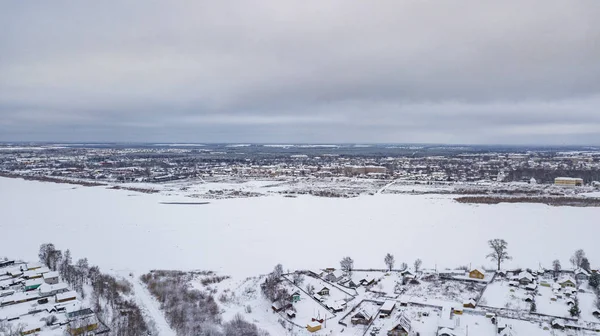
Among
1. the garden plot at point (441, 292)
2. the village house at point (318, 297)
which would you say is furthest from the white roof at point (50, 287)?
the garden plot at point (441, 292)

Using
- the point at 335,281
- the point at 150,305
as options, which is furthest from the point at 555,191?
the point at 150,305

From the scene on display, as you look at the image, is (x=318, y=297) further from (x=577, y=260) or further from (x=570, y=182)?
(x=570, y=182)

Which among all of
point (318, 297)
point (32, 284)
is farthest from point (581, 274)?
point (32, 284)

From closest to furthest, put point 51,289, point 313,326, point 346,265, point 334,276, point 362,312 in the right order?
1. point 313,326
2. point 362,312
3. point 51,289
4. point 334,276
5. point 346,265

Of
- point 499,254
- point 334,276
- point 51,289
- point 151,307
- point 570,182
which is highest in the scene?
point 570,182

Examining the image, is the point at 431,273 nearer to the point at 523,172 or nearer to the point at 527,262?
the point at 527,262

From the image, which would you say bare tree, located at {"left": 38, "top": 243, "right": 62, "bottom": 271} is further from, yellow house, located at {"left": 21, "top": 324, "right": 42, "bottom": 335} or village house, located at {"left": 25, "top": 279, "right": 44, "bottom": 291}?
yellow house, located at {"left": 21, "top": 324, "right": 42, "bottom": 335}
